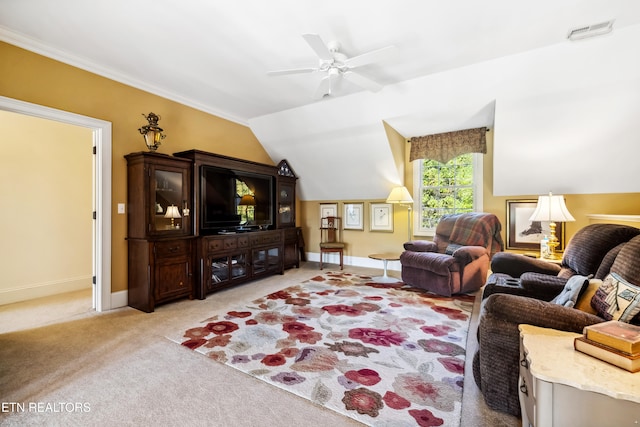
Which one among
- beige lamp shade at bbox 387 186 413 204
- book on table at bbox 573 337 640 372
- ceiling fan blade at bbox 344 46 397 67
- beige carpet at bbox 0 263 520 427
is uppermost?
ceiling fan blade at bbox 344 46 397 67

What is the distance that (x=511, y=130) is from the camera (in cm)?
358

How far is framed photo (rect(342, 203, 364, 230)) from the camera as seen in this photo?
5.50 metres

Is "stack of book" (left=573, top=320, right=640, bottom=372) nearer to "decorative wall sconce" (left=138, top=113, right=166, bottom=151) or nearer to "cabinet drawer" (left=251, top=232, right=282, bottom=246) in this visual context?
"cabinet drawer" (left=251, top=232, right=282, bottom=246)

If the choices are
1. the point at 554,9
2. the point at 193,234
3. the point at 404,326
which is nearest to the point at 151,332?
the point at 193,234

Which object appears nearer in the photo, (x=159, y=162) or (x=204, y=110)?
(x=159, y=162)

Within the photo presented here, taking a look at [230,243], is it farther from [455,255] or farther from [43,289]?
[455,255]

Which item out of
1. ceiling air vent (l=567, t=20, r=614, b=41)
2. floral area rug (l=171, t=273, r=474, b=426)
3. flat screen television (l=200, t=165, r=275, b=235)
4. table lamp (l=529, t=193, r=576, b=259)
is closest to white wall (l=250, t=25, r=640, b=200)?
ceiling air vent (l=567, t=20, r=614, b=41)

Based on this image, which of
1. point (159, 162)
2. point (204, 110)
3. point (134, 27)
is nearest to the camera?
point (134, 27)

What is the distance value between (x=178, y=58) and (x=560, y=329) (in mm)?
3775

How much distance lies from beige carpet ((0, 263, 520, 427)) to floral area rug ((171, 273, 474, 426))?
0.10 meters

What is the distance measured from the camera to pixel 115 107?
3.26 metres

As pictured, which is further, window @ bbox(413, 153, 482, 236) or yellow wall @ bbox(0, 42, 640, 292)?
window @ bbox(413, 153, 482, 236)

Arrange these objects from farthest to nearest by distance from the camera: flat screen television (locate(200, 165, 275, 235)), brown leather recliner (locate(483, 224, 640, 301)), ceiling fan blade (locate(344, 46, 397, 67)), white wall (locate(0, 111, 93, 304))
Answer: flat screen television (locate(200, 165, 275, 235)), white wall (locate(0, 111, 93, 304)), ceiling fan blade (locate(344, 46, 397, 67)), brown leather recliner (locate(483, 224, 640, 301))

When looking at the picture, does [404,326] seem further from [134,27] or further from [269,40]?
[134,27]
